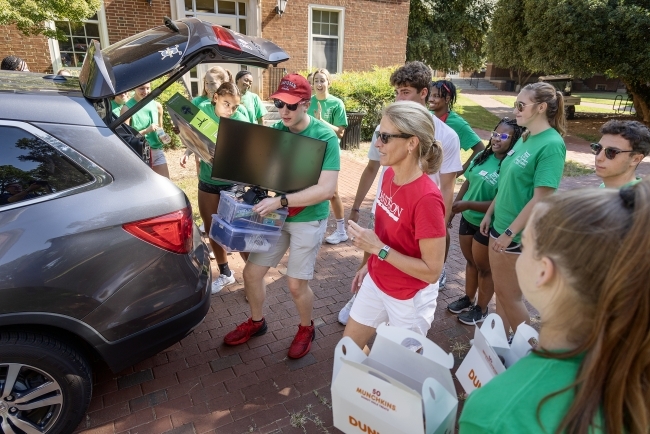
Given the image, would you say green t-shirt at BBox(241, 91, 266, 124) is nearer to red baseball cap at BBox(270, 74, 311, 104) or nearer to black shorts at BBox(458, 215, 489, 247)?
red baseball cap at BBox(270, 74, 311, 104)

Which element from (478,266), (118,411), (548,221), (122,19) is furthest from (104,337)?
(122,19)

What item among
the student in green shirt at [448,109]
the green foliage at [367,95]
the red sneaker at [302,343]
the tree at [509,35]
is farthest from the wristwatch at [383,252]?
the tree at [509,35]

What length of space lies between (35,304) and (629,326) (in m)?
2.28

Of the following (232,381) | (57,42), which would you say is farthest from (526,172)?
(57,42)

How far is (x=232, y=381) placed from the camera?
9.30 feet

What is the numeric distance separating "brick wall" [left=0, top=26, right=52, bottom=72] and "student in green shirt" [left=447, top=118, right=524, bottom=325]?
10.9 m

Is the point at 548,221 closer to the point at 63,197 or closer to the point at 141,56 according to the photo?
the point at 63,197

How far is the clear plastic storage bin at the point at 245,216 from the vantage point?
8.41 ft

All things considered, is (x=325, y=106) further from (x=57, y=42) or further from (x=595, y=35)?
(x=595, y=35)

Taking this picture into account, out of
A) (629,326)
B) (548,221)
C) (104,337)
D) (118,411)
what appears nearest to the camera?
(629,326)

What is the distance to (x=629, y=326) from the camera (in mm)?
906

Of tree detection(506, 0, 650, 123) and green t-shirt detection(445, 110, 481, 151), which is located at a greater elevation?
tree detection(506, 0, 650, 123)

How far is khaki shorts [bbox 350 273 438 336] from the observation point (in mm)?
2188

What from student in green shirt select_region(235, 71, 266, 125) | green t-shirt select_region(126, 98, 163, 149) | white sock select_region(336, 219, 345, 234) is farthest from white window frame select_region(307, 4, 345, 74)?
white sock select_region(336, 219, 345, 234)
